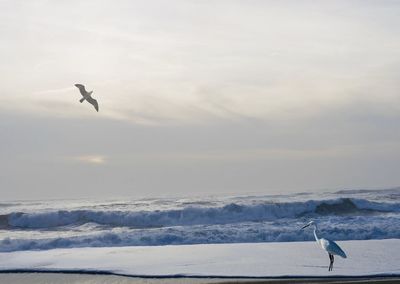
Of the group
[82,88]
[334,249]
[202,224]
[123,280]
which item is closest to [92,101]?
[82,88]

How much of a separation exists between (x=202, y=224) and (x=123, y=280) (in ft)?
44.7

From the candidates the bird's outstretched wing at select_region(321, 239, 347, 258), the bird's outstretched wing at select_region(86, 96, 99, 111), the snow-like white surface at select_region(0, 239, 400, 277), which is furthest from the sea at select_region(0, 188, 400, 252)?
the bird's outstretched wing at select_region(86, 96, 99, 111)

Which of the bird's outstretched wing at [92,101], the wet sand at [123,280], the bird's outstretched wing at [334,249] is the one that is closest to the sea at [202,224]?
the wet sand at [123,280]

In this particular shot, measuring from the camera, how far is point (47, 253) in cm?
1362

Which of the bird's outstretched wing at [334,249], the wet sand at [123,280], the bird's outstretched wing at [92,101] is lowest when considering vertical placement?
the wet sand at [123,280]

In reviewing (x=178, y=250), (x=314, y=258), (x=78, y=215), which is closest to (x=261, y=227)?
(x=178, y=250)

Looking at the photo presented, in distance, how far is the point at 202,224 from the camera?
22969 mm

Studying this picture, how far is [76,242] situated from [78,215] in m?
9.45

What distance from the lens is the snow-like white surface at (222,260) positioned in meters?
9.77

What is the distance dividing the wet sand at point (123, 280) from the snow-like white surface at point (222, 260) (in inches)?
15.2

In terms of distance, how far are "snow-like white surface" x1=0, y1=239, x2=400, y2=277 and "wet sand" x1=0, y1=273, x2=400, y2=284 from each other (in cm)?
39

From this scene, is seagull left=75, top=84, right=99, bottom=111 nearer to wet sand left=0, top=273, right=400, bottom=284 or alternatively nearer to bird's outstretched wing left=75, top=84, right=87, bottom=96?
bird's outstretched wing left=75, top=84, right=87, bottom=96

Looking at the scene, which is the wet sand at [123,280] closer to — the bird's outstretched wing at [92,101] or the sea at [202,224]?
the bird's outstretched wing at [92,101]

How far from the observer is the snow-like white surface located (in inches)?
385
